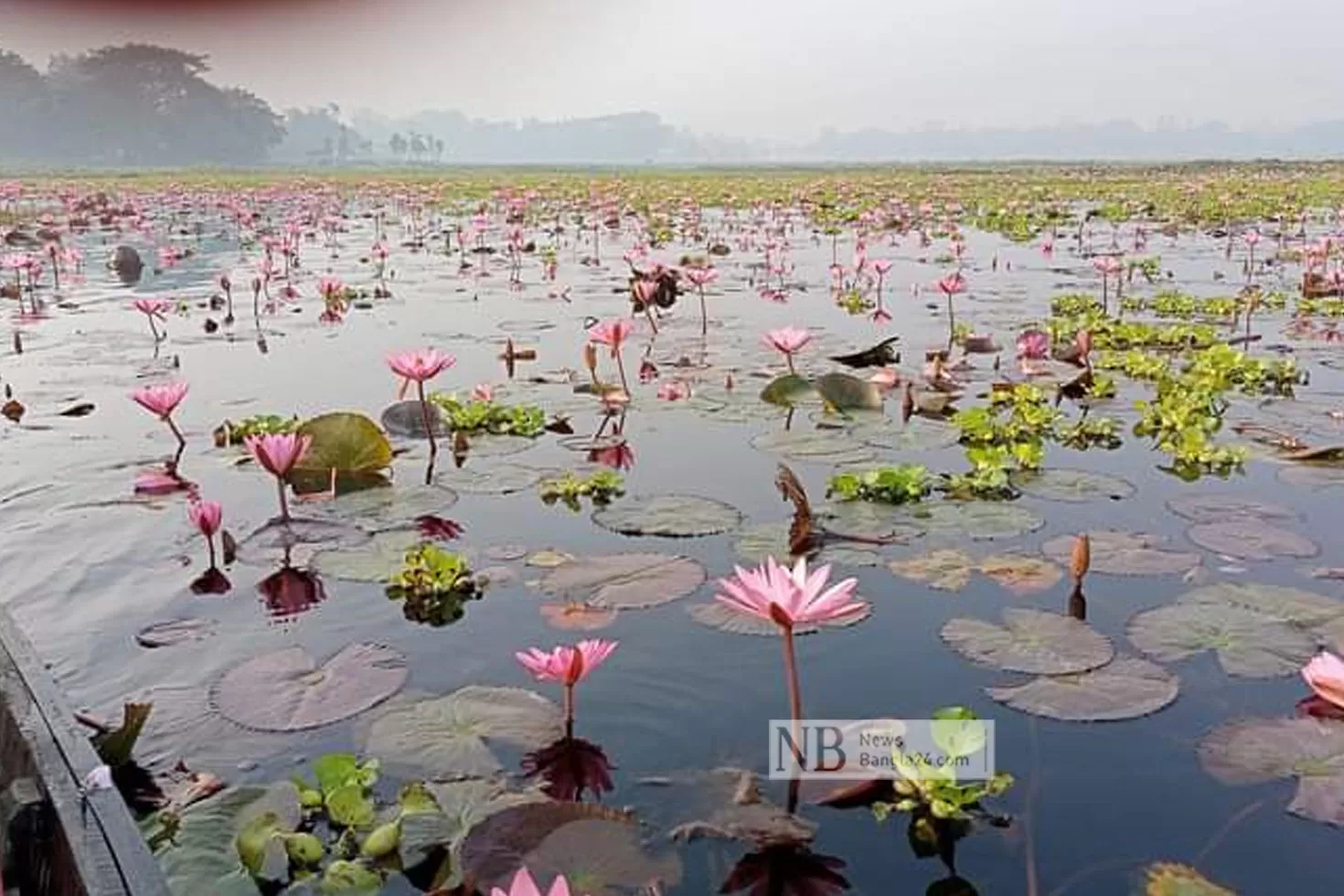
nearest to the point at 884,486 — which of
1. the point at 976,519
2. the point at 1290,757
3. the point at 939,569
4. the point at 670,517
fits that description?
the point at 976,519

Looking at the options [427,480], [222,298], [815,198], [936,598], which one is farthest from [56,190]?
[936,598]

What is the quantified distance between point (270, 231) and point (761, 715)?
14.1 m

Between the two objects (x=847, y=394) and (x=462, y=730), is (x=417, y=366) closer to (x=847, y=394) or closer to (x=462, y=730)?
(x=847, y=394)

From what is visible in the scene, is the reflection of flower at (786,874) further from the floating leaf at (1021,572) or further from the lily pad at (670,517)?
the lily pad at (670,517)

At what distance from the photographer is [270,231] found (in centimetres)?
1445

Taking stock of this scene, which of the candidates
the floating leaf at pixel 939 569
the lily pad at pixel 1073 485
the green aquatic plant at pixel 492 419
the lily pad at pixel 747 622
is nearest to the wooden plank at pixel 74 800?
the lily pad at pixel 747 622

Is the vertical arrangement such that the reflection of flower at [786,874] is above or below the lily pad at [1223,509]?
below

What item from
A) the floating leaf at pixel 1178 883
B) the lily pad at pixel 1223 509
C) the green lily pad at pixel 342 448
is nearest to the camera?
the floating leaf at pixel 1178 883

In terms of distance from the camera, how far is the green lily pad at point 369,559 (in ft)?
8.97

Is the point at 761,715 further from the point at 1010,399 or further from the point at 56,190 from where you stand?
the point at 56,190

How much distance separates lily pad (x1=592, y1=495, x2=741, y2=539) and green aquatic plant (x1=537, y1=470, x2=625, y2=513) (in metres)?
0.08

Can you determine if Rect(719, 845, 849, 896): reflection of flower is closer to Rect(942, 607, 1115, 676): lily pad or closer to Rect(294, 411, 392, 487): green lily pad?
Rect(942, 607, 1115, 676): lily pad

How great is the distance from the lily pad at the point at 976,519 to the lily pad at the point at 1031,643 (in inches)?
22.1

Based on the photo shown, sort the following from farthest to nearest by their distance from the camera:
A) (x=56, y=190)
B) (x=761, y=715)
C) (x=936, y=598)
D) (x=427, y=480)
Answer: (x=56, y=190), (x=427, y=480), (x=936, y=598), (x=761, y=715)
